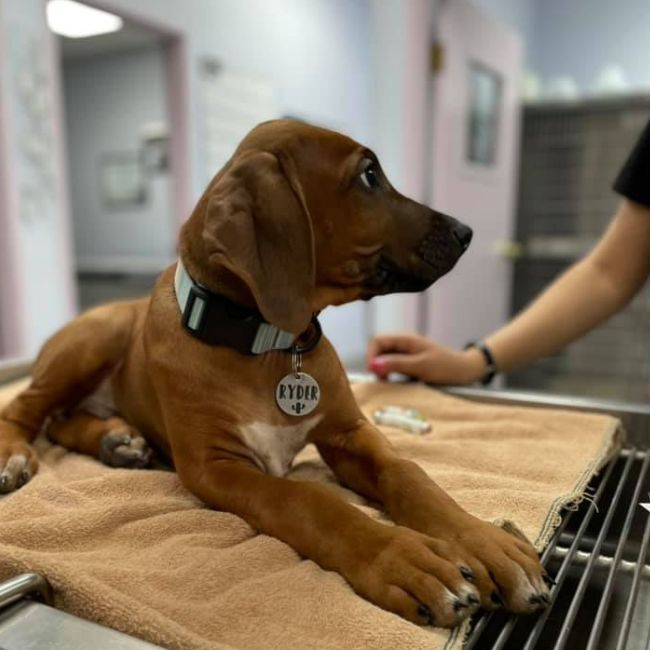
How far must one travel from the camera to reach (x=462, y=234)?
89cm

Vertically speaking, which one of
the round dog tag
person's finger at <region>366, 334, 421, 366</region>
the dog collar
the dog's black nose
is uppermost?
the dog's black nose

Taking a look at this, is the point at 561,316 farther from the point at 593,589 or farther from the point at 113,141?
the point at 113,141

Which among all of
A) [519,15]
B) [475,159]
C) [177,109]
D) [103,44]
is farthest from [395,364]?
[103,44]

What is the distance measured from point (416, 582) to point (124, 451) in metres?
0.54

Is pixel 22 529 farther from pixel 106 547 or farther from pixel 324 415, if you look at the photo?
pixel 324 415

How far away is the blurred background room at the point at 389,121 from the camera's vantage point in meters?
2.66

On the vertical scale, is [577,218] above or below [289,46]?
below

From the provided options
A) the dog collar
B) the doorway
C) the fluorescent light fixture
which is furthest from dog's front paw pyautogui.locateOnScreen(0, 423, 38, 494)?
the doorway

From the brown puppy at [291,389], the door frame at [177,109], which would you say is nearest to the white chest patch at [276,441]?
the brown puppy at [291,389]

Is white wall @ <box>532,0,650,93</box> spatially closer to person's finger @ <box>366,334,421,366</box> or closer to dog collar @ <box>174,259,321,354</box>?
person's finger @ <box>366,334,421,366</box>

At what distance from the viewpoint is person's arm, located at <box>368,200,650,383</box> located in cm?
131

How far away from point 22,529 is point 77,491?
11cm

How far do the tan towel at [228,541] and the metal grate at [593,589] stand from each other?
0.03m

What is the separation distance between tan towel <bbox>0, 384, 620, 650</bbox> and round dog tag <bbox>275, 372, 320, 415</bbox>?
0.37 ft
